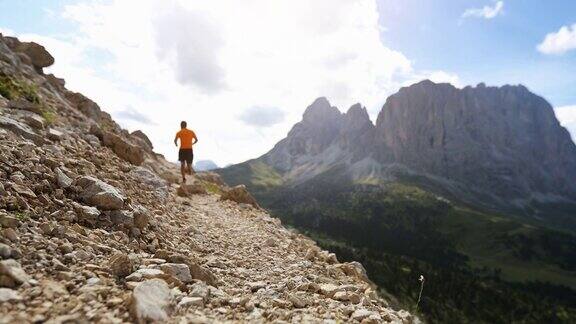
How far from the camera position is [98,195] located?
35.2 feet

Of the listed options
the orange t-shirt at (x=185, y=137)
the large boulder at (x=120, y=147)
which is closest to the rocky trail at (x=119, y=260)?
the large boulder at (x=120, y=147)

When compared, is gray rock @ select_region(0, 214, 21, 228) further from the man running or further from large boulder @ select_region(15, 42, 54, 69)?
large boulder @ select_region(15, 42, 54, 69)

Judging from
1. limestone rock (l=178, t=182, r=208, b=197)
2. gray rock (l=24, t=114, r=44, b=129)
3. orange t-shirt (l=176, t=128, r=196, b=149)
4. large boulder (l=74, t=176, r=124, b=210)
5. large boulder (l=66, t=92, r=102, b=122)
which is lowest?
large boulder (l=74, t=176, r=124, b=210)

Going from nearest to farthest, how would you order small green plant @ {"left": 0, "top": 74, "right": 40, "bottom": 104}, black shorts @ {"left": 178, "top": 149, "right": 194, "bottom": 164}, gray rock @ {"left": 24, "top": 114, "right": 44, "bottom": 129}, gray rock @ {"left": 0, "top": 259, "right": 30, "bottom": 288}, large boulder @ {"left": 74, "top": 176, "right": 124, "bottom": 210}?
gray rock @ {"left": 0, "top": 259, "right": 30, "bottom": 288} < large boulder @ {"left": 74, "top": 176, "right": 124, "bottom": 210} < gray rock @ {"left": 24, "top": 114, "right": 44, "bottom": 129} < small green plant @ {"left": 0, "top": 74, "right": 40, "bottom": 104} < black shorts @ {"left": 178, "top": 149, "right": 194, "bottom": 164}

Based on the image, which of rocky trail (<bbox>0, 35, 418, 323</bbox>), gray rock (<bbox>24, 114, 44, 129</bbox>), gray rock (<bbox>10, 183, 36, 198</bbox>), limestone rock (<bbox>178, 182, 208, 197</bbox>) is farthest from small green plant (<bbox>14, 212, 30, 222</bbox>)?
limestone rock (<bbox>178, 182, 208, 197</bbox>)

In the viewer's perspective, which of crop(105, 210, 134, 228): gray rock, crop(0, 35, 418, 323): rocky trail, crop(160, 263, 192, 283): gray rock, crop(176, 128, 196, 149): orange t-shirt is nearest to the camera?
crop(0, 35, 418, 323): rocky trail

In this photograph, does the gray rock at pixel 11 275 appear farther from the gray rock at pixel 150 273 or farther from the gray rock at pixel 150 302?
the gray rock at pixel 150 273

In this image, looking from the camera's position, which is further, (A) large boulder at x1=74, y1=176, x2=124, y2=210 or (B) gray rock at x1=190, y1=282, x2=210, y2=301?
(A) large boulder at x1=74, y1=176, x2=124, y2=210

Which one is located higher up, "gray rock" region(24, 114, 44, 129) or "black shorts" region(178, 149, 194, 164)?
"black shorts" region(178, 149, 194, 164)

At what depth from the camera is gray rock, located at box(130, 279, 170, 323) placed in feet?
20.6

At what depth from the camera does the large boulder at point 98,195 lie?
10680 millimetres

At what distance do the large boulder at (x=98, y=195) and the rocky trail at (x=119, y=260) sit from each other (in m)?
0.03

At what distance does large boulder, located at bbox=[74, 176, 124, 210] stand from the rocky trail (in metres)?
0.03

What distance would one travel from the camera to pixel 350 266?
48.6 feet
